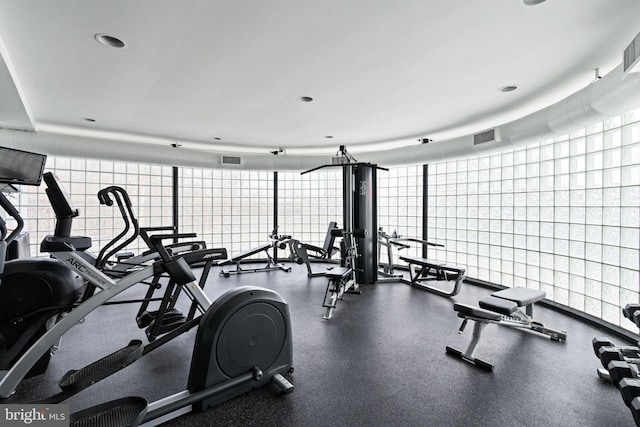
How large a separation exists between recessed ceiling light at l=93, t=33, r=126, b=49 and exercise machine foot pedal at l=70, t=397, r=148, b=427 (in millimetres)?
2486

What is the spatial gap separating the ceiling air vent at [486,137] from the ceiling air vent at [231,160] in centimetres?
418

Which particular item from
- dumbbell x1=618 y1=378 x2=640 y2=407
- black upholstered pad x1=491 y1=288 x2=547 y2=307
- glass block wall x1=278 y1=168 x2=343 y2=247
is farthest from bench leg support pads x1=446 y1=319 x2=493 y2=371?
glass block wall x1=278 y1=168 x2=343 y2=247

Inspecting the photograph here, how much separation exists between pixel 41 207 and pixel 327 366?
5.64 meters

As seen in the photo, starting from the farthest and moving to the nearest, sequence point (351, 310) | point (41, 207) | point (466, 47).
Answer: point (41, 207) < point (351, 310) < point (466, 47)

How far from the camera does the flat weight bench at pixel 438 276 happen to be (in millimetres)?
4234

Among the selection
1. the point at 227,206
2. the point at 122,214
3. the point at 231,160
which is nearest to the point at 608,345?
the point at 122,214

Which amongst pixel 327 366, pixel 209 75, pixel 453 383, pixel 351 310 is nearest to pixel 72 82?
pixel 209 75

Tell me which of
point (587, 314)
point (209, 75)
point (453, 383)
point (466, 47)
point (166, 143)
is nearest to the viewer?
point (453, 383)

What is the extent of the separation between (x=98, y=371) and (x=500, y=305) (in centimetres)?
307

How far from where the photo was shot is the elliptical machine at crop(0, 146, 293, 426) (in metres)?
1.71

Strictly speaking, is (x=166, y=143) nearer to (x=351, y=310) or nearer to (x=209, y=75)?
(x=209, y=75)

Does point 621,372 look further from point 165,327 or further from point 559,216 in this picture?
point 165,327

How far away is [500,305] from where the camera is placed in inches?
103

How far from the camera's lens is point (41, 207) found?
498 centimetres
